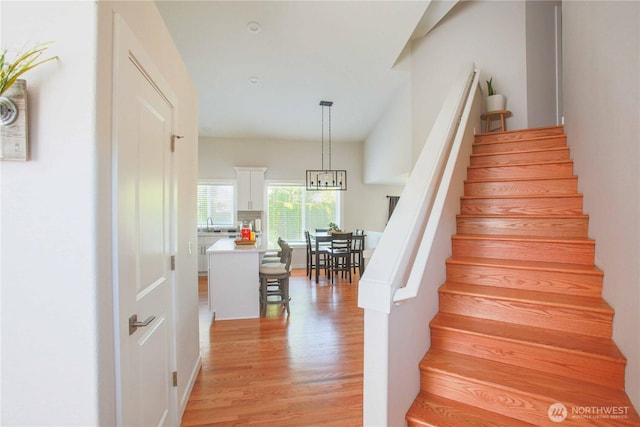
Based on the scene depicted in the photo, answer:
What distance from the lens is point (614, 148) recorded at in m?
1.61

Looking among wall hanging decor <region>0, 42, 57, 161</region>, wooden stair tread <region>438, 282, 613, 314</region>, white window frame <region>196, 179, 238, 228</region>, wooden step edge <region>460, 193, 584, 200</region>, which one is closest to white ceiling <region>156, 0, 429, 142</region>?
white window frame <region>196, 179, 238, 228</region>

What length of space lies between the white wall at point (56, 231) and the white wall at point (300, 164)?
606cm

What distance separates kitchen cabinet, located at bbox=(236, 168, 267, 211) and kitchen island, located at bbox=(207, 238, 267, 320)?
9.87 ft

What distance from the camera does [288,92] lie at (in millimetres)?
5164

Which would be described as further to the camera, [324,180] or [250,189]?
[250,189]

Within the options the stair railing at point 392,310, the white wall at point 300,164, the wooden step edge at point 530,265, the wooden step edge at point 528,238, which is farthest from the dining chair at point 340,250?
the stair railing at point 392,310

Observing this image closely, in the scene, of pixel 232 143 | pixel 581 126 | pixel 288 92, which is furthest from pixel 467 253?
pixel 232 143

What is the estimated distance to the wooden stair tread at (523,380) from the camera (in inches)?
52.9

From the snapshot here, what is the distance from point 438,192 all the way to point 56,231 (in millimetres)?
1897

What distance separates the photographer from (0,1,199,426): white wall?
0.97m

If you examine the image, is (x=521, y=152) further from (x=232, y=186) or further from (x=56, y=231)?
(x=232, y=186)

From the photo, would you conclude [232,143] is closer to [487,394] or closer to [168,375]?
[168,375]

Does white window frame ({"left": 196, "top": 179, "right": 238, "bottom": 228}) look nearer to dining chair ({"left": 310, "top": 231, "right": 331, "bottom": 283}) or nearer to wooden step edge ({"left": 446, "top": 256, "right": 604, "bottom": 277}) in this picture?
dining chair ({"left": 310, "top": 231, "right": 331, "bottom": 283})

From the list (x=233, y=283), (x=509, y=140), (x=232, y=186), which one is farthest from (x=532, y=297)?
(x=232, y=186)
